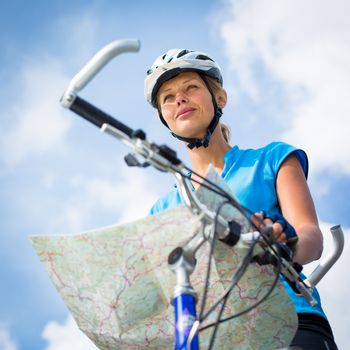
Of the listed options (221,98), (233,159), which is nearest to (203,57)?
(221,98)

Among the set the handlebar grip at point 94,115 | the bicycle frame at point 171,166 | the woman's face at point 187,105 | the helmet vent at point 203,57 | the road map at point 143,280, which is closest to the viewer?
the bicycle frame at point 171,166

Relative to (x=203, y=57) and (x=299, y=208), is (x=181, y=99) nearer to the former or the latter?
(x=203, y=57)

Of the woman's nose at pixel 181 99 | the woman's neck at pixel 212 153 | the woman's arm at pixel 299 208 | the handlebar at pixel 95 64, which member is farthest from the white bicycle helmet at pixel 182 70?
the handlebar at pixel 95 64

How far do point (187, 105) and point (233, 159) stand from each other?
0.62 meters

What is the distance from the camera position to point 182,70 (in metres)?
5.09

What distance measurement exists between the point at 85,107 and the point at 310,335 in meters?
2.16

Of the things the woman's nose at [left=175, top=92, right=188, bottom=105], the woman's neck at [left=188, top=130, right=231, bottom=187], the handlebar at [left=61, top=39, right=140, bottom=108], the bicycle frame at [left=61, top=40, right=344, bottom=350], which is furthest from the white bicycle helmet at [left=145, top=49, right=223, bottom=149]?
the handlebar at [left=61, top=39, right=140, bottom=108]

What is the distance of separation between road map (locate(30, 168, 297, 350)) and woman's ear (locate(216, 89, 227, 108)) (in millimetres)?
2671

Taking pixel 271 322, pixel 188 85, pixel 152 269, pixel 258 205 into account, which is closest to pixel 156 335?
pixel 152 269

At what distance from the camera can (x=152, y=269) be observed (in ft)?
9.42

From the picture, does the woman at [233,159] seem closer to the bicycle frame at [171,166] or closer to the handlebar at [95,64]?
the bicycle frame at [171,166]

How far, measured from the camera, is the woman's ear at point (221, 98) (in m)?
5.44

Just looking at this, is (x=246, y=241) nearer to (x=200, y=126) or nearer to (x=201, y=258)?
(x=201, y=258)

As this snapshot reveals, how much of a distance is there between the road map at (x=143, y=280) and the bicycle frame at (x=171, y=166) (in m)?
0.07
